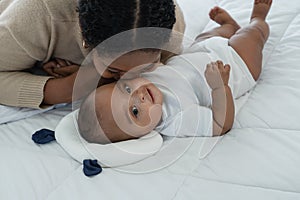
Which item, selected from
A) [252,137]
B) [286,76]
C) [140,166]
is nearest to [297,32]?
[286,76]

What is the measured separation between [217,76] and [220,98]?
0.15 ft

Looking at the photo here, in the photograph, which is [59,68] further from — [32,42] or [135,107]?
[135,107]

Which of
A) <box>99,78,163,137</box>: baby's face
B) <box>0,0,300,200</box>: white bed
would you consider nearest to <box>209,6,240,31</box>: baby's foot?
<box>0,0,300,200</box>: white bed

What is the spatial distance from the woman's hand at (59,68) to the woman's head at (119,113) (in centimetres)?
13

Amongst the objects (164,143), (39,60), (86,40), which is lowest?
(164,143)

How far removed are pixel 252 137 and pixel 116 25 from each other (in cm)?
34

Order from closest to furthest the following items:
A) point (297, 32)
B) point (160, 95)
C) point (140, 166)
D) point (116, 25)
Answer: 1. point (116, 25)
2. point (140, 166)
3. point (160, 95)
4. point (297, 32)

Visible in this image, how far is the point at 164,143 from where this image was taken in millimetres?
859

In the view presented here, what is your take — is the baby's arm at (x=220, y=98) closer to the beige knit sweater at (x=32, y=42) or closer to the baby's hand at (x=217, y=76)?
the baby's hand at (x=217, y=76)

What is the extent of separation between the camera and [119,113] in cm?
85

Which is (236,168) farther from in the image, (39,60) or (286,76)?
(39,60)

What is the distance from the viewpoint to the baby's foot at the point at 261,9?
3.72 feet

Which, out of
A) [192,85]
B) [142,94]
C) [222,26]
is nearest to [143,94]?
[142,94]

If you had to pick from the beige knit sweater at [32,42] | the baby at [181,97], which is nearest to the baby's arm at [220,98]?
the baby at [181,97]
